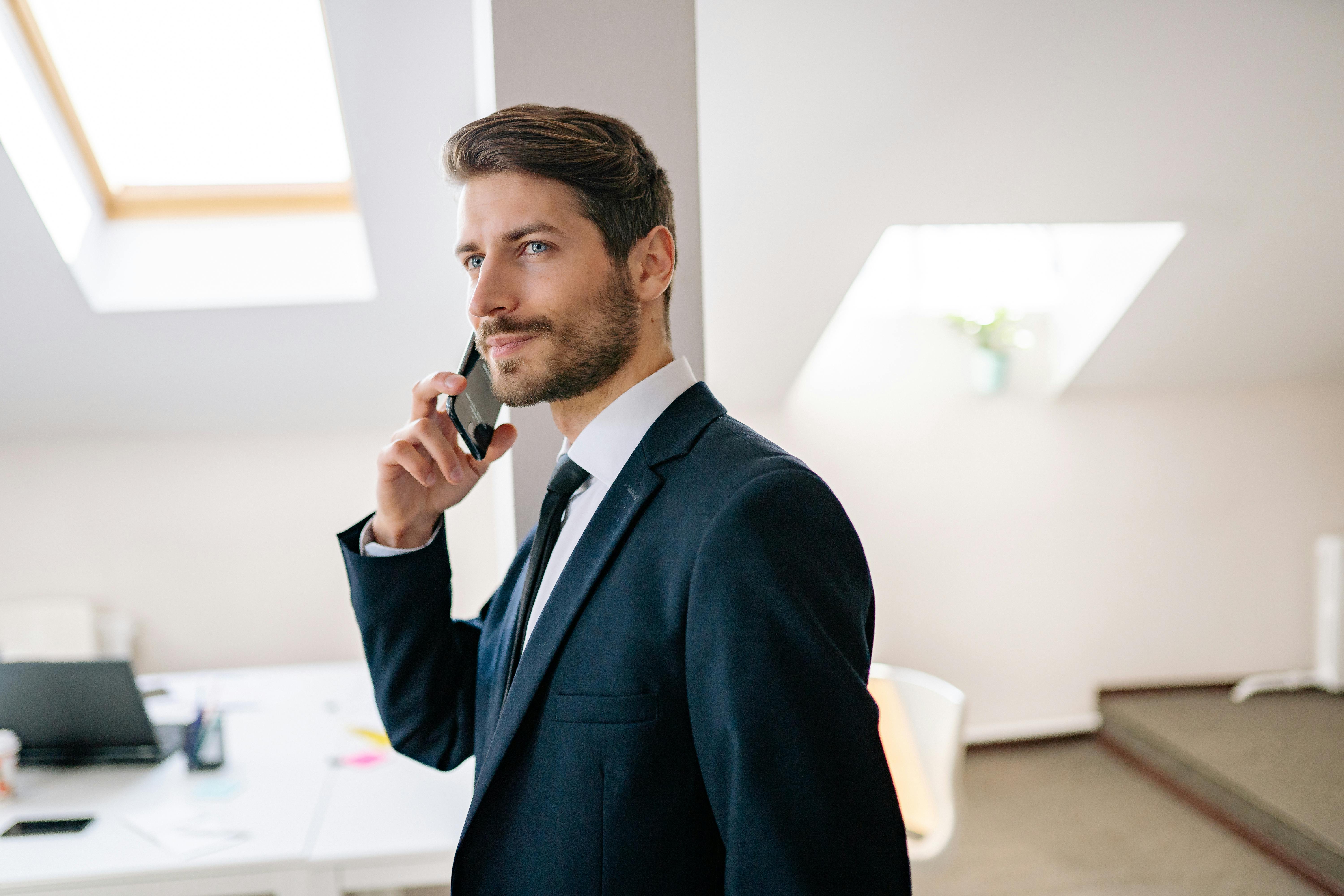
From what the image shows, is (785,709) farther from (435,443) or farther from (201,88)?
(201,88)

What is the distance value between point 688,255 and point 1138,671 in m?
3.53

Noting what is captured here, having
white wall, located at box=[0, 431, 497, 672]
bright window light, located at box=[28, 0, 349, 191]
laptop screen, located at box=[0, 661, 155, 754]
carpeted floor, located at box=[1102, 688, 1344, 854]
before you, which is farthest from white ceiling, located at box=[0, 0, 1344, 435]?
carpeted floor, located at box=[1102, 688, 1344, 854]

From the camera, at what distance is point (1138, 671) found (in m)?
4.17

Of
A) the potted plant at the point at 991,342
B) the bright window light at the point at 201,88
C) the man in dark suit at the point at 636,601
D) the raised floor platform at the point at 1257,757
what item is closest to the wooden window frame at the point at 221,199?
the bright window light at the point at 201,88

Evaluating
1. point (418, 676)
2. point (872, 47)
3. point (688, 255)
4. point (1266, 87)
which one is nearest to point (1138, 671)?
point (1266, 87)

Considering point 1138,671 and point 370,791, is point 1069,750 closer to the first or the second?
point 1138,671

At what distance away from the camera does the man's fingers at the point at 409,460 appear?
4.01 ft

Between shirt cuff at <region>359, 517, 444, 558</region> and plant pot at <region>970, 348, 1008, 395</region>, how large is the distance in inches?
118

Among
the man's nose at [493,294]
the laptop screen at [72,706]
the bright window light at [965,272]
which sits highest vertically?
the bright window light at [965,272]

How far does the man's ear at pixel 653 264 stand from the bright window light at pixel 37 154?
2.10 meters

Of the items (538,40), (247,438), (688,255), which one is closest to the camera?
(538,40)

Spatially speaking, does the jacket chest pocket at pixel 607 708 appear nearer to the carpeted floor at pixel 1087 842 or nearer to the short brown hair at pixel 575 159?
the short brown hair at pixel 575 159

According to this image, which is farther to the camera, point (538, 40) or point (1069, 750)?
point (1069, 750)

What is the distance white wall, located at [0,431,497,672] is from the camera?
131 inches
